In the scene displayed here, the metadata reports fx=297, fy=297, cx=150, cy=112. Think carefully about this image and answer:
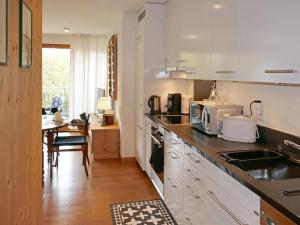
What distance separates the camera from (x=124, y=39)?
4668mm

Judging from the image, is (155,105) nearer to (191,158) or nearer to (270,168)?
(191,158)

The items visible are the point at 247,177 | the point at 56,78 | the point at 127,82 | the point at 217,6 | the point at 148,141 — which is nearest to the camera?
the point at 247,177

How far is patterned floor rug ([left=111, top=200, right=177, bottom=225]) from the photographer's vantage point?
2.85 m

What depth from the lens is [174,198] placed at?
9.07 feet

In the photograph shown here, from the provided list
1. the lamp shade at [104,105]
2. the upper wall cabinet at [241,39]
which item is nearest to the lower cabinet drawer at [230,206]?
the upper wall cabinet at [241,39]

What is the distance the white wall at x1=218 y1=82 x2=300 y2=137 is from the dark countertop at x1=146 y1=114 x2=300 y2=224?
0.22 m

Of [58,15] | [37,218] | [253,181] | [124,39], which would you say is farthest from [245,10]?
[58,15]

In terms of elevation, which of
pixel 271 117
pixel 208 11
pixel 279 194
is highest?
pixel 208 11

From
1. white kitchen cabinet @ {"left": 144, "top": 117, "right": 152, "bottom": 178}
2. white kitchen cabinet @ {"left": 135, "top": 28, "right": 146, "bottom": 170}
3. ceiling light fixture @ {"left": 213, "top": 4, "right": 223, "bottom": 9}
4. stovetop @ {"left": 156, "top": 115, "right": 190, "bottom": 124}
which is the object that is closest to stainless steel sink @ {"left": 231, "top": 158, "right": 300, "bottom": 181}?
ceiling light fixture @ {"left": 213, "top": 4, "right": 223, "bottom": 9}

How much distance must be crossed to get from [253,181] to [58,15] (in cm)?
439

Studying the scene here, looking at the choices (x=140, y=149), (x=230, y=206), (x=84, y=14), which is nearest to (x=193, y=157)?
(x=230, y=206)

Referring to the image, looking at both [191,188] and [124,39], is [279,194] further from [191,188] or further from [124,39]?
[124,39]

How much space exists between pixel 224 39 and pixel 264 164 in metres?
0.96

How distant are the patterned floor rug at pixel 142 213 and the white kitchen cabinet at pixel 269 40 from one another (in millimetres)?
1636
